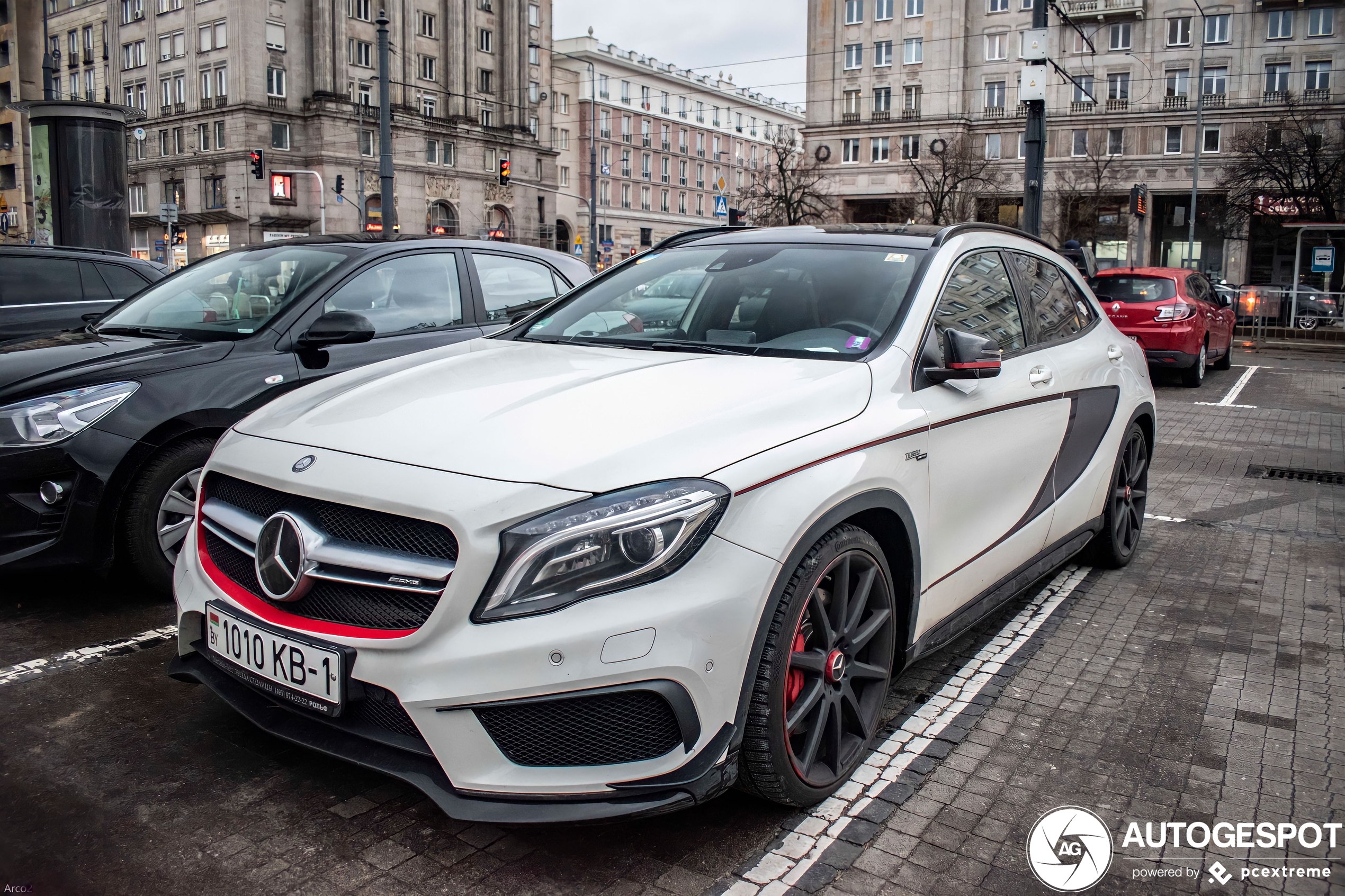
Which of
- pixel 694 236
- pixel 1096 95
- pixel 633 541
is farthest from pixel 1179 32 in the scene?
pixel 633 541

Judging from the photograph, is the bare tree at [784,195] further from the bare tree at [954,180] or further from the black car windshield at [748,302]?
the black car windshield at [748,302]

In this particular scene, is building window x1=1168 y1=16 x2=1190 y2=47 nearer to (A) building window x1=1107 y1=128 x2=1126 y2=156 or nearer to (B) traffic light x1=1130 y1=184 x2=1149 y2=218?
(A) building window x1=1107 y1=128 x2=1126 y2=156

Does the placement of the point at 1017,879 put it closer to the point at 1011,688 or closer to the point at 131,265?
the point at 1011,688

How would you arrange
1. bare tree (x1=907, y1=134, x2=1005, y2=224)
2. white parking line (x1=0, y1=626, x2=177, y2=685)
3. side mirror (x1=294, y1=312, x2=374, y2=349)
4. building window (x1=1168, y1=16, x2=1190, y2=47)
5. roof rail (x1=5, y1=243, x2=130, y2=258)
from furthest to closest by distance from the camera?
building window (x1=1168, y1=16, x2=1190, y2=47) → bare tree (x1=907, y1=134, x2=1005, y2=224) → roof rail (x1=5, y1=243, x2=130, y2=258) → side mirror (x1=294, y1=312, x2=374, y2=349) → white parking line (x1=0, y1=626, x2=177, y2=685)

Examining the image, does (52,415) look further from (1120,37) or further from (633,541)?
(1120,37)

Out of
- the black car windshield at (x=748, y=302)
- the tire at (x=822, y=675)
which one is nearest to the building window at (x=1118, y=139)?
the black car windshield at (x=748, y=302)

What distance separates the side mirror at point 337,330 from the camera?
190 inches

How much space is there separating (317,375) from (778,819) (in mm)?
3308

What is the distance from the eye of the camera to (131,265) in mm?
9156

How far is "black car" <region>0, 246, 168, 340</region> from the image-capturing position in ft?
27.3

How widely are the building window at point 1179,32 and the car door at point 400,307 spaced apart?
6689cm

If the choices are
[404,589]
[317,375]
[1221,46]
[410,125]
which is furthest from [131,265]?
[1221,46]

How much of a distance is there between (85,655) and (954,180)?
184 ft

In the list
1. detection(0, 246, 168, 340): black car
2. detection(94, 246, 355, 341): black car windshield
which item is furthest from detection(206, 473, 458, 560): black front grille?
detection(0, 246, 168, 340): black car
